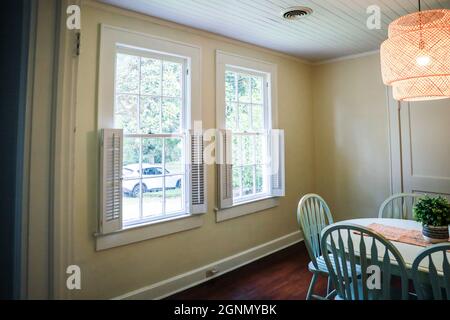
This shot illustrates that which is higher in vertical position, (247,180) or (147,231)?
(247,180)

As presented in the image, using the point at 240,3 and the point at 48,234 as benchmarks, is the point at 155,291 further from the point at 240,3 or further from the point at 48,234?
the point at 240,3

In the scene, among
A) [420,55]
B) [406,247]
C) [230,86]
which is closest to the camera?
[420,55]

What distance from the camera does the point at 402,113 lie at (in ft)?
10.5

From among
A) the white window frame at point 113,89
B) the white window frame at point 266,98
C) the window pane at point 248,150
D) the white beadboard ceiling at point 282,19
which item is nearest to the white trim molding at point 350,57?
the white beadboard ceiling at point 282,19

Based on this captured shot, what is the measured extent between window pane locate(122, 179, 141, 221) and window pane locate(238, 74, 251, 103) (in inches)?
60.5

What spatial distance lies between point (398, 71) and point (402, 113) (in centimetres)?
197

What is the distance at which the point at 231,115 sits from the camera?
3.03m

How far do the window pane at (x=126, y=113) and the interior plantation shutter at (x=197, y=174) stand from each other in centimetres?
53

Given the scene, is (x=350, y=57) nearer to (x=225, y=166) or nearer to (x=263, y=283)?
(x=225, y=166)

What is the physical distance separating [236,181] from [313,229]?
3.49 feet

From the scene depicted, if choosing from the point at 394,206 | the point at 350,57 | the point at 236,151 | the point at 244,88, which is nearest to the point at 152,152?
the point at 236,151

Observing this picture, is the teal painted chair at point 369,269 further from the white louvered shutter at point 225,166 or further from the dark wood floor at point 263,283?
the white louvered shutter at point 225,166

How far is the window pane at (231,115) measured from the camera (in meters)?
2.99

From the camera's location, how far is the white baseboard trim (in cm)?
230
